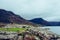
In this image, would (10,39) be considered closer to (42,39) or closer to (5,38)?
(5,38)

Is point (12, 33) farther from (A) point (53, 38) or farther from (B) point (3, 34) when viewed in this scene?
(A) point (53, 38)

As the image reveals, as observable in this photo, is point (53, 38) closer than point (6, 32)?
No

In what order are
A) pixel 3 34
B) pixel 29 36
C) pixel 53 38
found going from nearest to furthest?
pixel 29 36
pixel 3 34
pixel 53 38

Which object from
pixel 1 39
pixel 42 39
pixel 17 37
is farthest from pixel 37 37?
pixel 1 39

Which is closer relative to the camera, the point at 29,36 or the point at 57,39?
the point at 29,36

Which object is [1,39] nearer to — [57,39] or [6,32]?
A: [6,32]

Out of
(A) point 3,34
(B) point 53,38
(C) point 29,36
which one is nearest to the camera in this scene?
(C) point 29,36

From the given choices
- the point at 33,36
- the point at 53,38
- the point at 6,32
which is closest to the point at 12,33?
the point at 6,32
